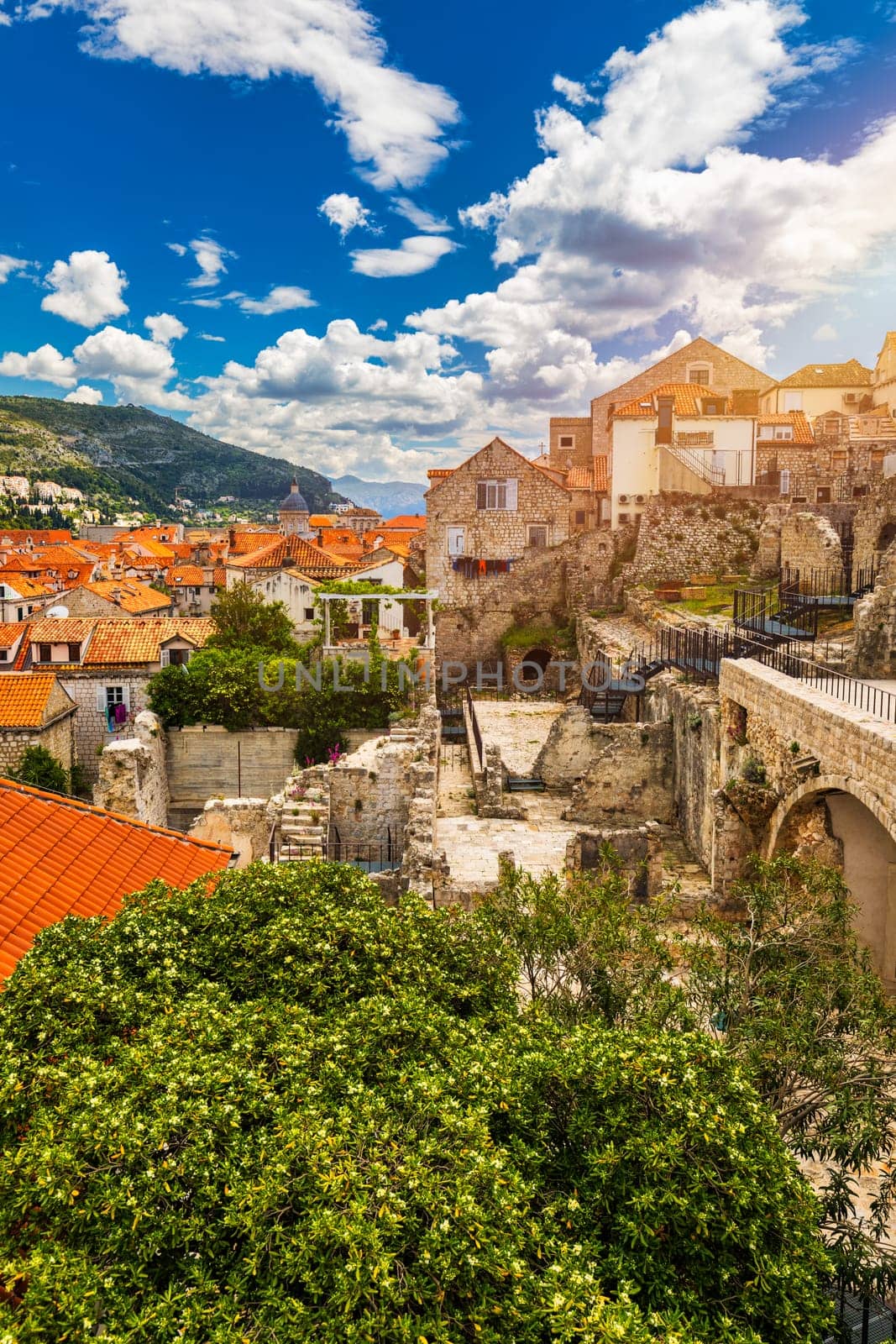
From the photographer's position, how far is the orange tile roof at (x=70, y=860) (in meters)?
7.45

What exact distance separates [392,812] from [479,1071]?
44.0ft

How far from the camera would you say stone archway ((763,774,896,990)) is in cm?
1045

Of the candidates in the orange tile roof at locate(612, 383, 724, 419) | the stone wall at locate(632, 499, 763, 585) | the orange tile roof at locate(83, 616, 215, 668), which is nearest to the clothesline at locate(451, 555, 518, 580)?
the stone wall at locate(632, 499, 763, 585)

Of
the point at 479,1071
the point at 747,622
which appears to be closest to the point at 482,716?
the point at 747,622

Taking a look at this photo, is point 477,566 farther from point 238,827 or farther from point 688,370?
point 238,827

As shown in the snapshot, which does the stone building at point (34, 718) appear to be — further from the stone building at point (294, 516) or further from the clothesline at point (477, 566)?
the stone building at point (294, 516)

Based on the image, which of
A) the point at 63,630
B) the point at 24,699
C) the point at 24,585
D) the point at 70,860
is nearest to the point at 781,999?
the point at 70,860

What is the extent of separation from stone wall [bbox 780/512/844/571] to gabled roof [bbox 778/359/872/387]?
21.3m

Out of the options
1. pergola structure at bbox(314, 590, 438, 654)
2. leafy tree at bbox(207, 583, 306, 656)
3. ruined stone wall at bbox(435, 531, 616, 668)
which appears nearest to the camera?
leafy tree at bbox(207, 583, 306, 656)

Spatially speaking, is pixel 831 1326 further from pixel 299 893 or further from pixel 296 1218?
pixel 299 893

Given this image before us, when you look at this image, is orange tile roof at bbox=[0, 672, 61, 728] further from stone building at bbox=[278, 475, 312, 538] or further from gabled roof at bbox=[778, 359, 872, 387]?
stone building at bbox=[278, 475, 312, 538]

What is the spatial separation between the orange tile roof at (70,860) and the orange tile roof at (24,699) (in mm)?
17866

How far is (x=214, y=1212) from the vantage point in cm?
377

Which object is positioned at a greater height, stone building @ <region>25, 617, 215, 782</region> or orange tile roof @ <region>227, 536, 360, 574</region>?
orange tile roof @ <region>227, 536, 360, 574</region>
